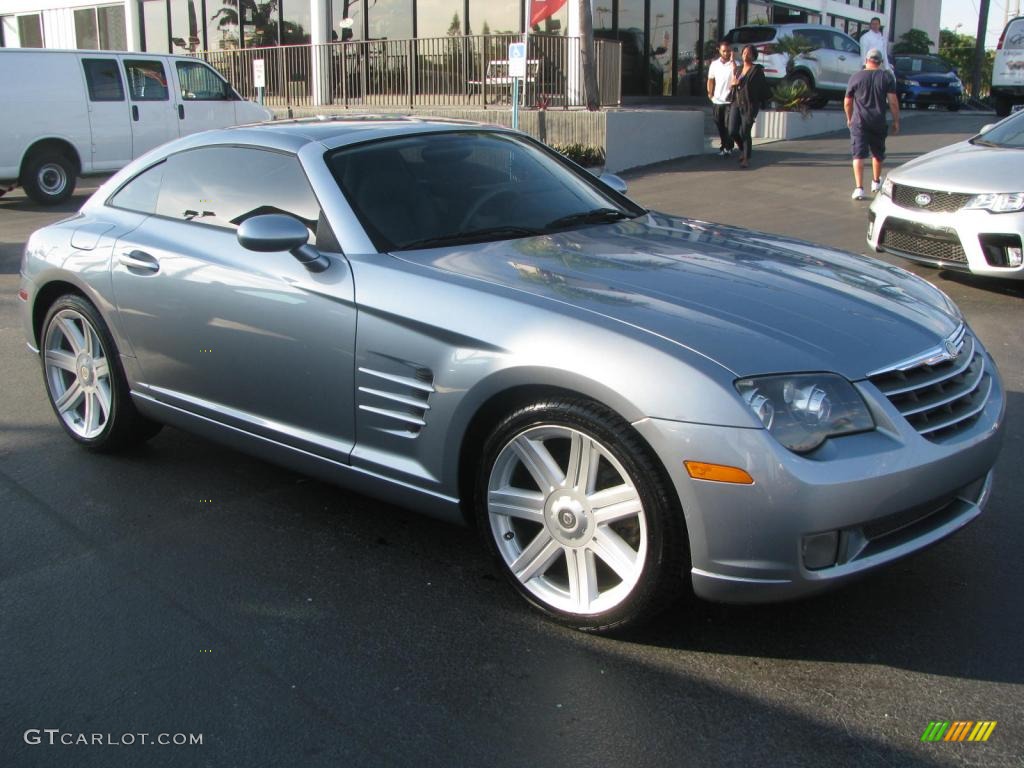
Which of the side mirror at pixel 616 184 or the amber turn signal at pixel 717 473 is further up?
the side mirror at pixel 616 184

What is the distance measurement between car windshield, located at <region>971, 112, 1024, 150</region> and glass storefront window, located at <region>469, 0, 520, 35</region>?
1303 cm

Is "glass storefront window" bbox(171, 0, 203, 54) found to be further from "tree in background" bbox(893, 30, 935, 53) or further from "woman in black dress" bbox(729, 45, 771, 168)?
"tree in background" bbox(893, 30, 935, 53)

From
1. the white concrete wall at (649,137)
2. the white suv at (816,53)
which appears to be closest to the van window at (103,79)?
the white concrete wall at (649,137)

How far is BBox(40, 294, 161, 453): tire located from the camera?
15.8 feet

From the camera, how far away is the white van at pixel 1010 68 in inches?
914

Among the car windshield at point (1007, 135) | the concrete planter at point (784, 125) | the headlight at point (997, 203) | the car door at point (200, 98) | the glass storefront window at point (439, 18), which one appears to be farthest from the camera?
the glass storefront window at point (439, 18)

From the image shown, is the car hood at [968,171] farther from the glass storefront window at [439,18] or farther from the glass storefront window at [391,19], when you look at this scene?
the glass storefront window at [391,19]

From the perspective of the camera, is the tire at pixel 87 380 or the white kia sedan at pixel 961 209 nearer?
the tire at pixel 87 380

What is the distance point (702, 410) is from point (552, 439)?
0.56 m

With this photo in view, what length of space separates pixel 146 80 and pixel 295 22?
31.1 feet

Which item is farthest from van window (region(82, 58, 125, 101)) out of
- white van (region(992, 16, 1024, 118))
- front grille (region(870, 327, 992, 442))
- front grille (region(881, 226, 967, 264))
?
white van (region(992, 16, 1024, 118))

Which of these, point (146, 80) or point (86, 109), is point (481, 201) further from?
point (146, 80)

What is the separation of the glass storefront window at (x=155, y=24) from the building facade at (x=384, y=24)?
0.09 feet

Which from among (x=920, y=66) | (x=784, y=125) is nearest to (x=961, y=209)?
(x=784, y=125)
